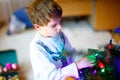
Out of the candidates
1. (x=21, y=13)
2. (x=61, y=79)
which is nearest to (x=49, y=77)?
(x=61, y=79)

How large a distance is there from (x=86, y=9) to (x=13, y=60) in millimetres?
624

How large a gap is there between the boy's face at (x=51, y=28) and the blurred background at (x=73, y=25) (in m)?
0.70

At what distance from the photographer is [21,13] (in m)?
1.62

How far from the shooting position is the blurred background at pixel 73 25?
55.6 inches

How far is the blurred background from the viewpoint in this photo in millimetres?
1411

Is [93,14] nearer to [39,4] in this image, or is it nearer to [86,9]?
[86,9]

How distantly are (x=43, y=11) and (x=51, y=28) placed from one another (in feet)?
0.17

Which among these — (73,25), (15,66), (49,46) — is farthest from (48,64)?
(73,25)

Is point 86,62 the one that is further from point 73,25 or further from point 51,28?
point 73,25

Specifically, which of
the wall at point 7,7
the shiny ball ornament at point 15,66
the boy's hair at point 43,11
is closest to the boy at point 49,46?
the boy's hair at point 43,11

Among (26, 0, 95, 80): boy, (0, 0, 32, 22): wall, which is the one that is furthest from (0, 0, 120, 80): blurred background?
(26, 0, 95, 80): boy

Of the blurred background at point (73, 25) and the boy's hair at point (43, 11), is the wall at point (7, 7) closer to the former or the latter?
the blurred background at point (73, 25)

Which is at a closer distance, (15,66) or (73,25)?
(15,66)

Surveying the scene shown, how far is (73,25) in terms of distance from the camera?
1666mm
